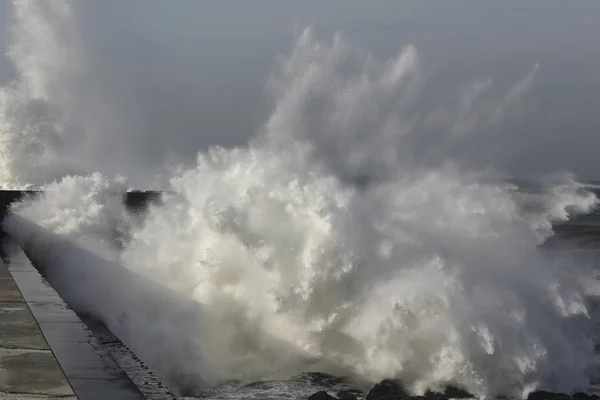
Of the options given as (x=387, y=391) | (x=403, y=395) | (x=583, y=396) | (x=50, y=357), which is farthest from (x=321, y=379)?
(x=50, y=357)

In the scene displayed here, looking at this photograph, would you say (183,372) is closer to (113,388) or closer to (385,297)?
(385,297)

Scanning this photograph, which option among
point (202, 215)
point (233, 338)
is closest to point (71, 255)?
point (202, 215)

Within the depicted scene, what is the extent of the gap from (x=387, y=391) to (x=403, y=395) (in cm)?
19

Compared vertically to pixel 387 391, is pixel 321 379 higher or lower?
higher

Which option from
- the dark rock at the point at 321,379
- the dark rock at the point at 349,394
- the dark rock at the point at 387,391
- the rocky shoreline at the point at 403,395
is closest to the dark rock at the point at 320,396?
the rocky shoreline at the point at 403,395

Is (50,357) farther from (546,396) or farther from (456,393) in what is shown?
(546,396)

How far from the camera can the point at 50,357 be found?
5.63 metres

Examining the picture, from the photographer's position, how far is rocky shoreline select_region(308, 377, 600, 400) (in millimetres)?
8398

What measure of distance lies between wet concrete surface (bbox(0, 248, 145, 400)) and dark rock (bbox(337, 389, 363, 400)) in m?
3.18

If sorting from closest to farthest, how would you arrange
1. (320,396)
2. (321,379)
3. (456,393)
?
(320,396) < (456,393) < (321,379)

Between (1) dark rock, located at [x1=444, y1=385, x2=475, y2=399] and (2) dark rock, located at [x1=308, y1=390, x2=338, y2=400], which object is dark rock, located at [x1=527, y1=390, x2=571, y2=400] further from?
(2) dark rock, located at [x1=308, y1=390, x2=338, y2=400]

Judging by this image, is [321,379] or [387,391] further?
[321,379]

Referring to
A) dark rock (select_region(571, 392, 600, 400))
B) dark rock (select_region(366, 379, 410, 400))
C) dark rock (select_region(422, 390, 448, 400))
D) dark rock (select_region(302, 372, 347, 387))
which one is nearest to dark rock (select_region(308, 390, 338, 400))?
dark rock (select_region(366, 379, 410, 400))

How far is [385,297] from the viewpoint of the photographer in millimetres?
9656
